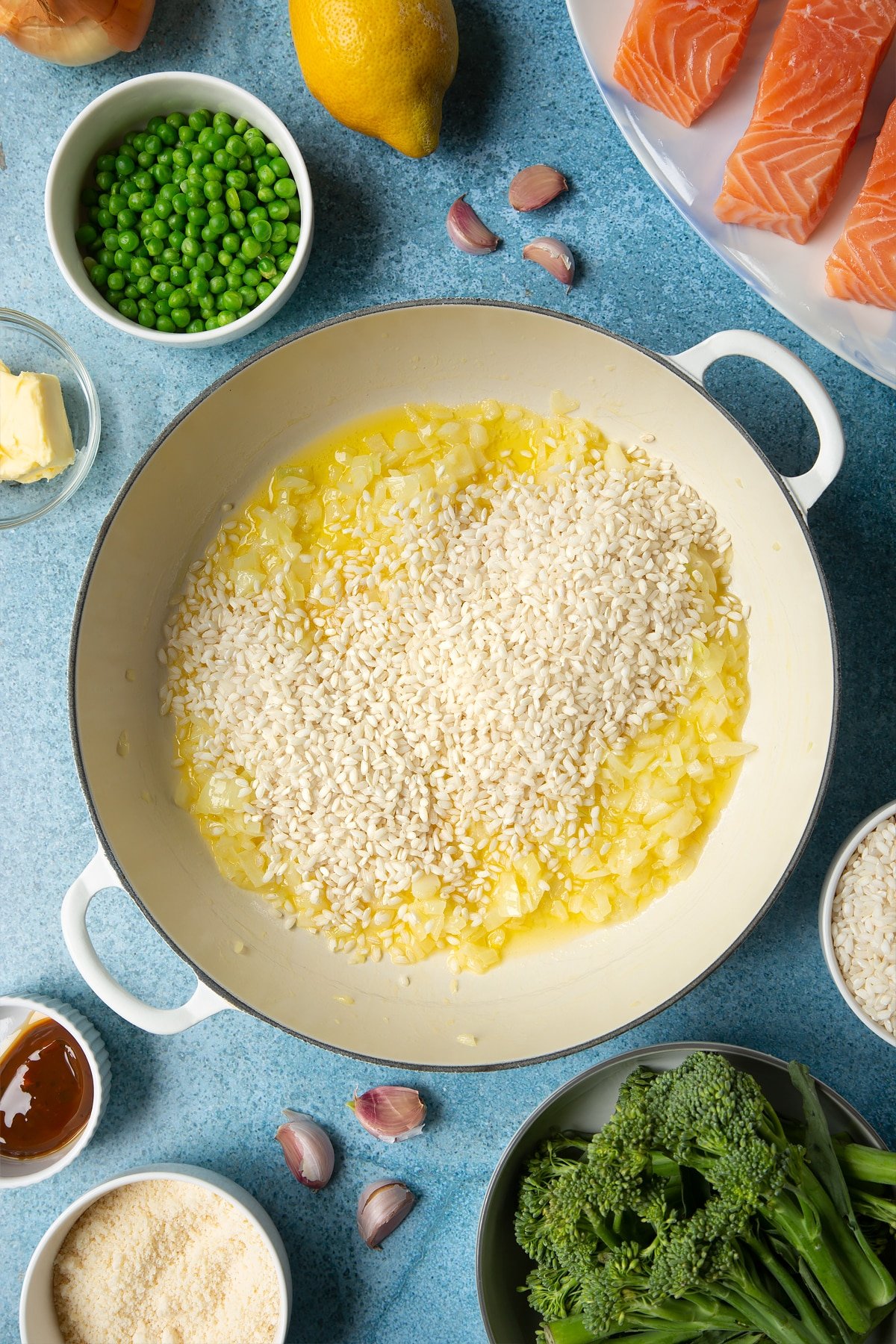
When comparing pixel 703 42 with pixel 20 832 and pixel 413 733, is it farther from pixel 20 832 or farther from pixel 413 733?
pixel 20 832

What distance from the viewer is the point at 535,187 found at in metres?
1.63

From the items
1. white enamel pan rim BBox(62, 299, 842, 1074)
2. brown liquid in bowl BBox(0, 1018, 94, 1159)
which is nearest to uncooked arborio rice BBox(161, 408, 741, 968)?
white enamel pan rim BBox(62, 299, 842, 1074)

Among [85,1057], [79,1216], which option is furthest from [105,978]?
[79,1216]

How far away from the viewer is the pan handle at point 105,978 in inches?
59.5

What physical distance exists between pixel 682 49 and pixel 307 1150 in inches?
77.8

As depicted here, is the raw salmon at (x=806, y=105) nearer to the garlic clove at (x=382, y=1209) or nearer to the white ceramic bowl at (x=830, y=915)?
the white ceramic bowl at (x=830, y=915)

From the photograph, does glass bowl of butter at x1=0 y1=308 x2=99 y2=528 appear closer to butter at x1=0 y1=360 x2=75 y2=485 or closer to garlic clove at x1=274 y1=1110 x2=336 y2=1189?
butter at x1=0 y1=360 x2=75 y2=485

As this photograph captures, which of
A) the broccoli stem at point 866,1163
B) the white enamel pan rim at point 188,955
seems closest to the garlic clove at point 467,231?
the white enamel pan rim at point 188,955

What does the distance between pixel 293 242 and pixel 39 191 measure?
1.67 ft

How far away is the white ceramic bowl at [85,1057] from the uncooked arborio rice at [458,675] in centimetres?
46

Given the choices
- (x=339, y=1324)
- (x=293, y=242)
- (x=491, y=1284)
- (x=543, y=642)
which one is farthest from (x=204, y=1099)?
(x=293, y=242)

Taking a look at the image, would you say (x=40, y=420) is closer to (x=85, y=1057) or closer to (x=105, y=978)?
(x=105, y=978)

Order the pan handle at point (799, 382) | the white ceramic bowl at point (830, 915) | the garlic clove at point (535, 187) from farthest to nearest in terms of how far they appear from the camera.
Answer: the garlic clove at point (535, 187) → the white ceramic bowl at point (830, 915) → the pan handle at point (799, 382)

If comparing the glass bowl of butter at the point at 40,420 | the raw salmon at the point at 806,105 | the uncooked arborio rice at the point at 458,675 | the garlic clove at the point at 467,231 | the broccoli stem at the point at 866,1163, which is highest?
the raw salmon at the point at 806,105
